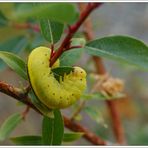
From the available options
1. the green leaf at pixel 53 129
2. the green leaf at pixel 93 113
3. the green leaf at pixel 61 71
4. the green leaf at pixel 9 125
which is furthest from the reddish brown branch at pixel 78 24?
the green leaf at pixel 93 113

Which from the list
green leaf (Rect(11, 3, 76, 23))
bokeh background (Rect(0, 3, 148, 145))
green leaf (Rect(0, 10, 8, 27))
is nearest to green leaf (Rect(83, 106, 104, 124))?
bokeh background (Rect(0, 3, 148, 145))

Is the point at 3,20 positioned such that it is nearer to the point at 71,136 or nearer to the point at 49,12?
the point at 71,136

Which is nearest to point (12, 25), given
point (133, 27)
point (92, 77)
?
point (92, 77)

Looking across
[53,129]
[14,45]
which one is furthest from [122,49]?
[14,45]

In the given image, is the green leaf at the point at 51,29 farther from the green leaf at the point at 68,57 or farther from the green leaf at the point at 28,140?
the green leaf at the point at 28,140

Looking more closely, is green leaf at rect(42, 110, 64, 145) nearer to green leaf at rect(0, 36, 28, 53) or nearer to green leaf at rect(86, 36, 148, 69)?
green leaf at rect(86, 36, 148, 69)

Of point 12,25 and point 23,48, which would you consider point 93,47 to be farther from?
point 12,25
